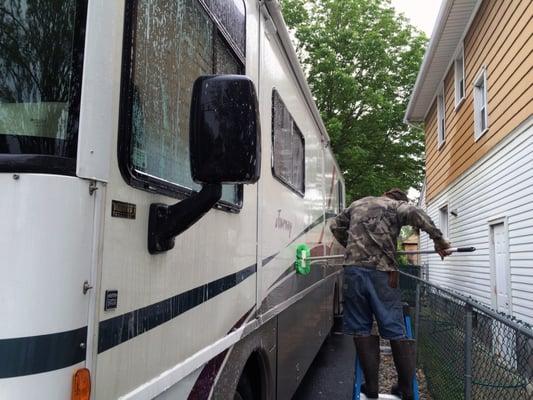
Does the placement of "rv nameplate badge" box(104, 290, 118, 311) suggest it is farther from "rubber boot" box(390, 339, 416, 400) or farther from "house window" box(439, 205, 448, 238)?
"house window" box(439, 205, 448, 238)

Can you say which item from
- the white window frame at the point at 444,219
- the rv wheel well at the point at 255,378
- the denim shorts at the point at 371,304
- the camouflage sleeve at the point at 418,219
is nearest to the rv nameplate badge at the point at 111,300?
the rv wheel well at the point at 255,378

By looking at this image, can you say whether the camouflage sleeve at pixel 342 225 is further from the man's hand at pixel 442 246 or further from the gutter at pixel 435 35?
the gutter at pixel 435 35

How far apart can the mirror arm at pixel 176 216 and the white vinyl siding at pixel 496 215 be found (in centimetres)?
587

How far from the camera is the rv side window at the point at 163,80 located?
65.5 inches

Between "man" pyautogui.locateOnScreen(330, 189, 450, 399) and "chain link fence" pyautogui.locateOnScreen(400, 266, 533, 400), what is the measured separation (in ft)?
1.46

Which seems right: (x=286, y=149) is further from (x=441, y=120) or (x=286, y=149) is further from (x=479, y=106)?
(x=441, y=120)

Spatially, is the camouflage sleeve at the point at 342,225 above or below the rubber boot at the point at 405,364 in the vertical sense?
above

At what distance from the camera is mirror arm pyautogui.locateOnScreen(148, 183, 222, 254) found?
1.66 m

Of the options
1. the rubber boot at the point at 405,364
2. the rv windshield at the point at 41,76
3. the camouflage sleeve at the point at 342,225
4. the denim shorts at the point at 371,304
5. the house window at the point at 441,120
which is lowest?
the rubber boot at the point at 405,364

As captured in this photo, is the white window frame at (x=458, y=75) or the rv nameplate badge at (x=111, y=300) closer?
the rv nameplate badge at (x=111, y=300)

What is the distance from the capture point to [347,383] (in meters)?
6.26

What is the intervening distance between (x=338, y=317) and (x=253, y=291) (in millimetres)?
6589

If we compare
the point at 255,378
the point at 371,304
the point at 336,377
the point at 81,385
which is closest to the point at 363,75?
the point at 336,377

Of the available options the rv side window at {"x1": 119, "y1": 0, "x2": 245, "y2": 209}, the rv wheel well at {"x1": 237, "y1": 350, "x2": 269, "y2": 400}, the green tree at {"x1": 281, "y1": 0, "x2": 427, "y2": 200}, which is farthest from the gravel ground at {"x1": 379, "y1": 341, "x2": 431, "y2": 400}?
the green tree at {"x1": 281, "y1": 0, "x2": 427, "y2": 200}
